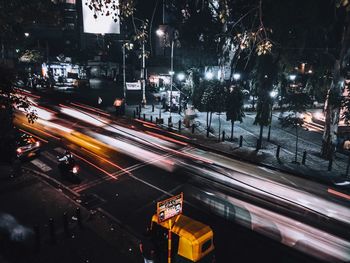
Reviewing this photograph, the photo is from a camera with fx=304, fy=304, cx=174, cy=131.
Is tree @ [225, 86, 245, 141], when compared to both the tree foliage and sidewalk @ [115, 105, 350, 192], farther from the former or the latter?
sidewalk @ [115, 105, 350, 192]

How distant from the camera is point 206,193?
12.6 m

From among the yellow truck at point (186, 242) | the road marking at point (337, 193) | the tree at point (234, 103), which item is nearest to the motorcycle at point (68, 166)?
the yellow truck at point (186, 242)

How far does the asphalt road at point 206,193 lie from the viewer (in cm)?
967

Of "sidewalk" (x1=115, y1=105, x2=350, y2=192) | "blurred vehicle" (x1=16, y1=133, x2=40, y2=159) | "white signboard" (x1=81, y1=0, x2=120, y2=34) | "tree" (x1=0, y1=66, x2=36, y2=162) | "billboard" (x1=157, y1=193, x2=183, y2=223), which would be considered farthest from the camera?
"sidewalk" (x1=115, y1=105, x2=350, y2=192)

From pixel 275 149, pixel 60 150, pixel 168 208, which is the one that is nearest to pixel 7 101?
pixel 168 208

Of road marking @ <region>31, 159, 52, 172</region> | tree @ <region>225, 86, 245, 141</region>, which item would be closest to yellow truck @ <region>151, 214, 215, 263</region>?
road marking @ <region>31, 159, 52, 172</region>

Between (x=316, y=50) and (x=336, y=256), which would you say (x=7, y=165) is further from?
(x=316, y=50)

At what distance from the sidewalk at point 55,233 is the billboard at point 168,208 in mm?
2743

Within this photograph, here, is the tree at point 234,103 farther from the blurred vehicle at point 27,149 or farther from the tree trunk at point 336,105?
the blurred vehicle at point 27,149

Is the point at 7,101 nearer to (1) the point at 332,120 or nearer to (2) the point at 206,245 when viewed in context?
(2) the point at 206,245

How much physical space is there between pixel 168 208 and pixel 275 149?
49.6 ft

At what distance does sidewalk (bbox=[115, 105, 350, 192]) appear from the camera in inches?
635

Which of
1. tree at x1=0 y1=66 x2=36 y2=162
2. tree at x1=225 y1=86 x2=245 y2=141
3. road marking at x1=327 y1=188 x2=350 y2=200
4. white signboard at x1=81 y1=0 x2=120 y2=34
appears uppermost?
white signboard at x1=81 y1=0 x2=120 y2=34

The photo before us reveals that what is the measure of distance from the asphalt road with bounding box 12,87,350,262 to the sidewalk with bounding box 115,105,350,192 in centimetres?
153
